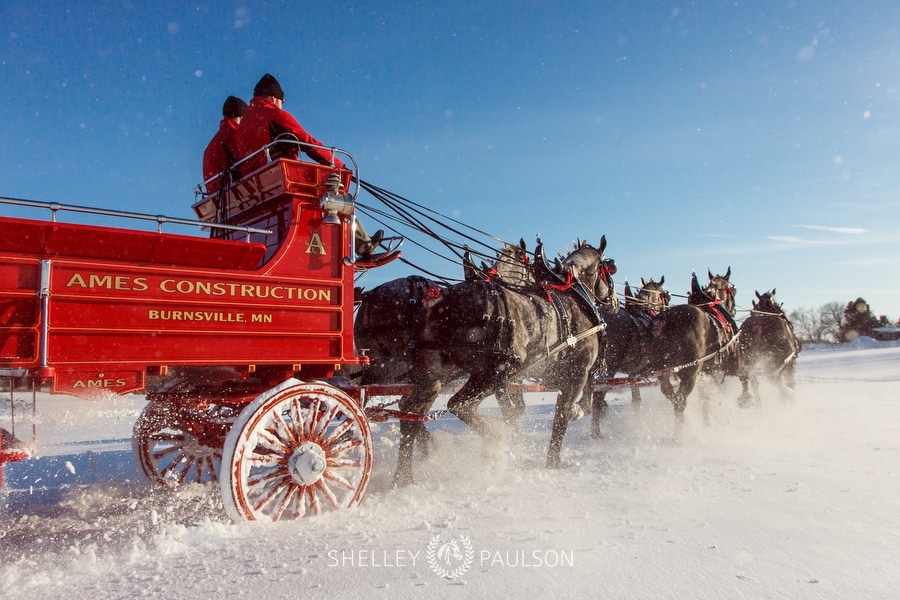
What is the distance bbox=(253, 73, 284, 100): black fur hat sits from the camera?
503cm

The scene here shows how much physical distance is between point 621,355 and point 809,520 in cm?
518

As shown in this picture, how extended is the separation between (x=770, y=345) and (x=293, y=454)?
38.5 feet

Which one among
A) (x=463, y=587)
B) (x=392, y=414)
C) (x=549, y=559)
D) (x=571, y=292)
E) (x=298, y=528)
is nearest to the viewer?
(x=463, y=587)

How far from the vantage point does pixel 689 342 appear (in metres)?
8.48

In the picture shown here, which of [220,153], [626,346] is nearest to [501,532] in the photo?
[220,153]

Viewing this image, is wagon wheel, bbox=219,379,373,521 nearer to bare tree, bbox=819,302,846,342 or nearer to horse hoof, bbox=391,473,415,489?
horse hoof, bbox=391,473,415,489

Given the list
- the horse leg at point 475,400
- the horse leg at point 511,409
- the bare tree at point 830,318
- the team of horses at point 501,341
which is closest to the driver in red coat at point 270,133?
the team of horses at point 501,341

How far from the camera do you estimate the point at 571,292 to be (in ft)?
22.2

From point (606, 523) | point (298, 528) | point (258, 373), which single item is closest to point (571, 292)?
point (606, 523)

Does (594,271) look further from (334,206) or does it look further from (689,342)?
(334,206)

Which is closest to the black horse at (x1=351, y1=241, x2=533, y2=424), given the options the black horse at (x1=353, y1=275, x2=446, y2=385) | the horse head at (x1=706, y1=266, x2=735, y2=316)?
the black horse at (x1=353, y1=275, x2=446, y2=385)

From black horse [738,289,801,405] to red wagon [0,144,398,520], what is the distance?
10428 millimetres

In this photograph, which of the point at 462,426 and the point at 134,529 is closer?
the point at 134,529

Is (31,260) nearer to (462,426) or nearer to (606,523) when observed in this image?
(606,523)
